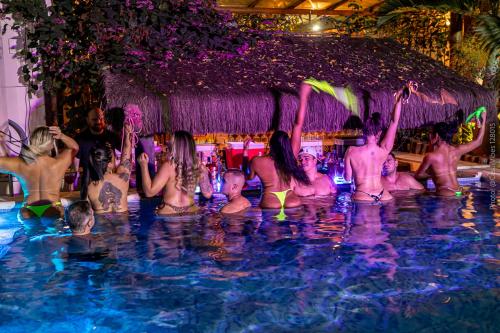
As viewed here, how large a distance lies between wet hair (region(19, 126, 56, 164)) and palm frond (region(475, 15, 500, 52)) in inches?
404

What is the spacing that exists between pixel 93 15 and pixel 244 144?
4.07 metres

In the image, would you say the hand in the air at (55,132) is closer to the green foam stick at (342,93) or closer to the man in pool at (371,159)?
the green foam stick at (342,93)

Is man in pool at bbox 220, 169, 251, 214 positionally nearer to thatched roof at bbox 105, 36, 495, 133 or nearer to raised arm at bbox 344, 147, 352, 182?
thatched roof at bbox 105, 36, 495, 133

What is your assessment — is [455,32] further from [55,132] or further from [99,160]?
[55,132]

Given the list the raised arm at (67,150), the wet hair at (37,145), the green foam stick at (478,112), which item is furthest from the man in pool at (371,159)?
the wet hair at (37,145)

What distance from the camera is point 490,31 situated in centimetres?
1379

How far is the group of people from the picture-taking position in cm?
917

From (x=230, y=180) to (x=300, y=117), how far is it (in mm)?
1866

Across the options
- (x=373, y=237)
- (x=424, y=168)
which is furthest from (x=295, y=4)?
(x=373, y=237)

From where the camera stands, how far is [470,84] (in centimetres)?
1227

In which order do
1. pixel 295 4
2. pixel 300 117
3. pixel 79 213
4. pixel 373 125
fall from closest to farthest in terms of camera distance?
pixel 79 213 → pixel 373 125 → pixel 300 117 → pixel 295 4

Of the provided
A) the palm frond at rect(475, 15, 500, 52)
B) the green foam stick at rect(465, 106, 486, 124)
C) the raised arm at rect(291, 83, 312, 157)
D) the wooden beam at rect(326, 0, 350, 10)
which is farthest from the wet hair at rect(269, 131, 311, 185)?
the wooden beam at rect(326, 0, 350, 10)

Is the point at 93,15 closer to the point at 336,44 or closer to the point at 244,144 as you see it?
the point at 244,144

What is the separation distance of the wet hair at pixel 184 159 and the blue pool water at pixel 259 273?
2.29ft
